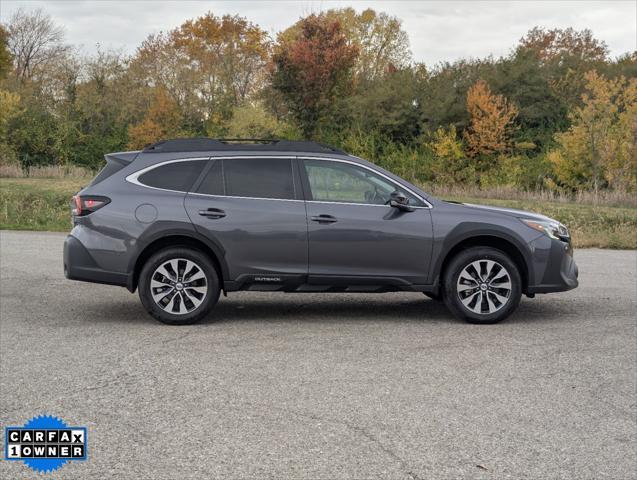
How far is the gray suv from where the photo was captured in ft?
27.8

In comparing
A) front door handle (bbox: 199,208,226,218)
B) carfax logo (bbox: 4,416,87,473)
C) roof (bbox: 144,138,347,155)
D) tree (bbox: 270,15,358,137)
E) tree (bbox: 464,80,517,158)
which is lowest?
carfax logo (bbox: 4,416,87,473)

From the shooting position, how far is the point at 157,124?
155 feet

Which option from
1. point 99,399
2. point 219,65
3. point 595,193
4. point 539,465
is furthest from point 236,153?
point 219,65

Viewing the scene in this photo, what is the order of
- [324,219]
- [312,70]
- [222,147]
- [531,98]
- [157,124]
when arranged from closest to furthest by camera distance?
1. [324,219]
2. [222,147]
3. [531,98]
4. [312,70]
5. [157,124]

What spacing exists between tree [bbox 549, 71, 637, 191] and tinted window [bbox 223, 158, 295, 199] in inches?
944

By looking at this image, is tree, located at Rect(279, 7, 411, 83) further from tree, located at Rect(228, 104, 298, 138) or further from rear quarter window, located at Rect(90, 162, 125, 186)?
rear quarter window, located at Rect(90, 162, 125, 186)

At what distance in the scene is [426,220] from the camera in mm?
8688

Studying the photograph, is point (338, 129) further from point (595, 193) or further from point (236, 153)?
point (236, 153)

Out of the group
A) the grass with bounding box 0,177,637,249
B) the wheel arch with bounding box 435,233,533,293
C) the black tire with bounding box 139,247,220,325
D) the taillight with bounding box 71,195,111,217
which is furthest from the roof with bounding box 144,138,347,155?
the grass with bounding box 0,177,637,249

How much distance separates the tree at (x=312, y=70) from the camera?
42031mm

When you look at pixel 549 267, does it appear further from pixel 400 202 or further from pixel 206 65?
pixel 206 65

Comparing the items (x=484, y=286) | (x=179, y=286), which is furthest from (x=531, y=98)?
(x=179, y=286)

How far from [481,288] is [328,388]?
3.03 meters

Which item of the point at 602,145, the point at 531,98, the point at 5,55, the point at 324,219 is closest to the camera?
the point at 324,219
